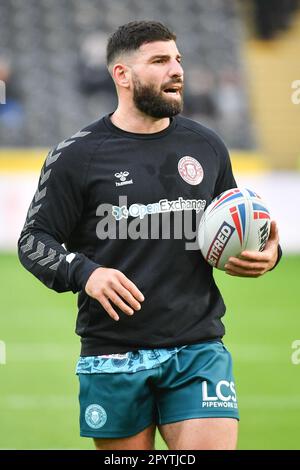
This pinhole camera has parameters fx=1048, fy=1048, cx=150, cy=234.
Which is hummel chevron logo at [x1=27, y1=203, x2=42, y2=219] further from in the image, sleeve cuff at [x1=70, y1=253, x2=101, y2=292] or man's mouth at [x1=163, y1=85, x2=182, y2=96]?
man's mouth at [x1=163, y1=85, x2=182, y2=96]

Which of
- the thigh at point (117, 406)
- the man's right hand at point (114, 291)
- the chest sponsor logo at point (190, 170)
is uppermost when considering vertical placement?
the chest sponsor logo at point (190, 170)

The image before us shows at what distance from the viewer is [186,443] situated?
170 inches

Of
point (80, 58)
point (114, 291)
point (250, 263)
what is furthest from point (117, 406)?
point (80, 58)

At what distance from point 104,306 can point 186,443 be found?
672 millimetres

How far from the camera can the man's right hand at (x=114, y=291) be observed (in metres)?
4.17

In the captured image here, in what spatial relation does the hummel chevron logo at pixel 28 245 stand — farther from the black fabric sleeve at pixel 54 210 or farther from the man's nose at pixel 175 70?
the man's nose at pixel 175 70

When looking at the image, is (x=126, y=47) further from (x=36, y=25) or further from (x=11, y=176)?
(x=36, y=25)

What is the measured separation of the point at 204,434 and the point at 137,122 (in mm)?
1421

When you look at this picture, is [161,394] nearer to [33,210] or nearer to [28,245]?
[28,245]

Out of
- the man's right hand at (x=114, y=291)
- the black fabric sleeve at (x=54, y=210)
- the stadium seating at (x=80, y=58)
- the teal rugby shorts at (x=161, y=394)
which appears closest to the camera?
the man's right hand at (x=114, y=291)

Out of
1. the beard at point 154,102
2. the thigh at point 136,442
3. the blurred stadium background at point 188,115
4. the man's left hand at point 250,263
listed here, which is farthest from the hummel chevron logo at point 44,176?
the blurred stadium background at point 188,115

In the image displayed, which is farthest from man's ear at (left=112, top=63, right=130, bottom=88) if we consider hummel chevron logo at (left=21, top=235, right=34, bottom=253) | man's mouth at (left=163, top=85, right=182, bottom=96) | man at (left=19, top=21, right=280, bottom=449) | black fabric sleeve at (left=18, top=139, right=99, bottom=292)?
hummel chevron logo at (left=21, top=235, right=34, bottom=253)

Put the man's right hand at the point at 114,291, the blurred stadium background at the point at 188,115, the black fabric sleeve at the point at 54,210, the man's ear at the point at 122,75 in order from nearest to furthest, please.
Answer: the man's right hand at the point at 114,291 → the black fabric sleeve at the point at 54,210 → the man's ear at the point at 122,75 → the blurred stadium background at the point at 188,115

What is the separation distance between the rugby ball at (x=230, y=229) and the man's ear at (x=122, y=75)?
675 millimetres
